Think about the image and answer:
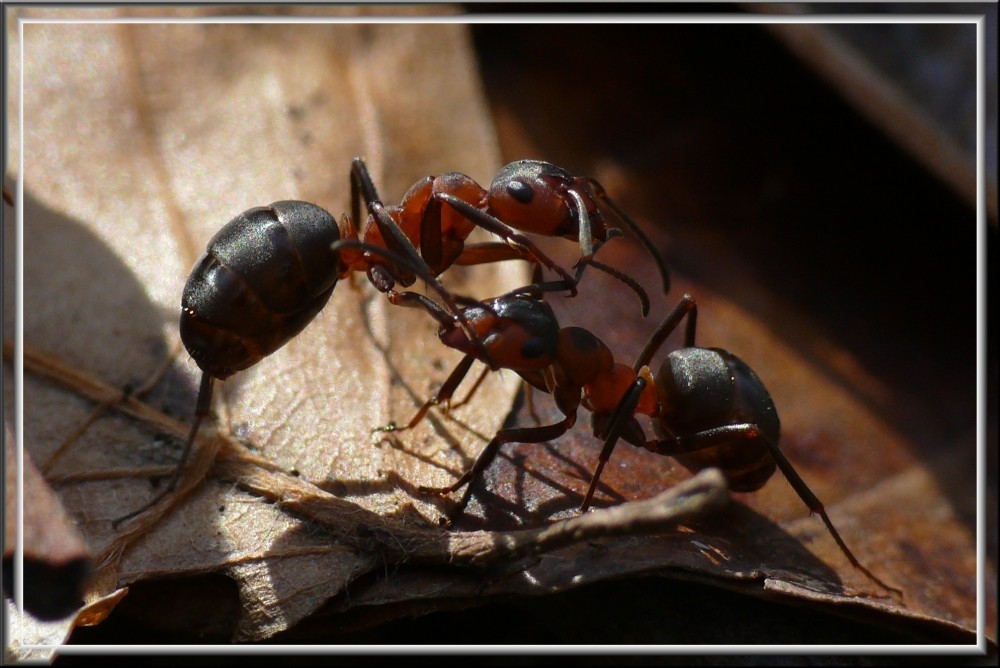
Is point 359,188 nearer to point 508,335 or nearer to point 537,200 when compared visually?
point 537,200

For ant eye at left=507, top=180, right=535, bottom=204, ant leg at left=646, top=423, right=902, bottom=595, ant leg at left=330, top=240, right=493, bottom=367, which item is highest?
ant eye at left=507, top=180, right=535, bottom=204

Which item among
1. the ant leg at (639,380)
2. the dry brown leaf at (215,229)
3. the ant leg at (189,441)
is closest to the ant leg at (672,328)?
the ant leg at (639,380)

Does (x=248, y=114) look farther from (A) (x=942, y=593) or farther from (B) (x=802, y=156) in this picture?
(A) (x=942, y=593)

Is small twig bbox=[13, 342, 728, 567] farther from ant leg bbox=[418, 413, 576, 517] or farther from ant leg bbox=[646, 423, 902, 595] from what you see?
ant leg bbox=[646, 423, 902, 595]

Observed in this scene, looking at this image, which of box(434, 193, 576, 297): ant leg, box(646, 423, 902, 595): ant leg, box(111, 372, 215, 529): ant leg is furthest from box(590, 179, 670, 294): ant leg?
box(111, 372, 215, 529): ant leg

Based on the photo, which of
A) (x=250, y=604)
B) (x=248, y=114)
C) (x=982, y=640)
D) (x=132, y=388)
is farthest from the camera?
(x=248, y=114)

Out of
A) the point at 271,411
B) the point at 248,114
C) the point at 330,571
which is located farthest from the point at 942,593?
the point at 248,114

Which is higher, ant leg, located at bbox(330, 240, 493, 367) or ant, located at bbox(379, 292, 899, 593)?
ant leg, located at bbox(330, 240, 493, 367)

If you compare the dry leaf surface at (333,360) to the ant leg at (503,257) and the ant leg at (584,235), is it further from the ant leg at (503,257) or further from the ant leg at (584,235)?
the ant leg at (584,235)
